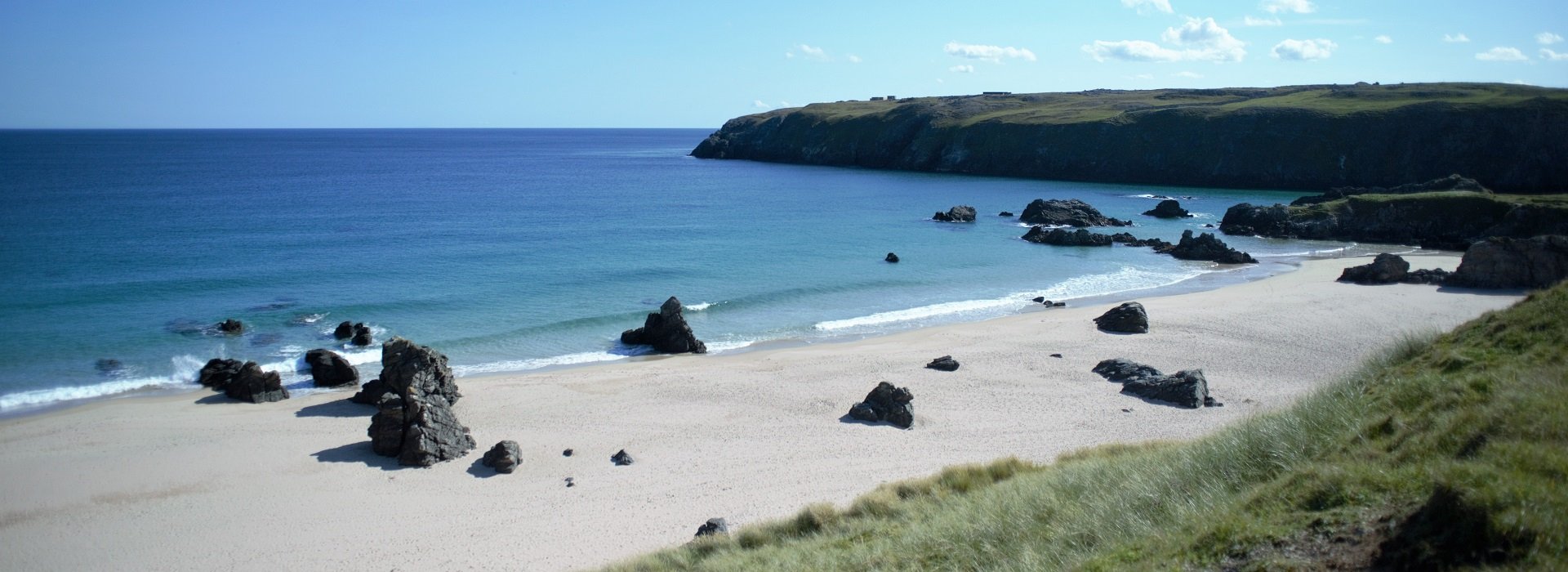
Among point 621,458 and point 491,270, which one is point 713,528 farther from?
point 491,270

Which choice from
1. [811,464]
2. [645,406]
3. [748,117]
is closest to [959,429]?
[811,464]

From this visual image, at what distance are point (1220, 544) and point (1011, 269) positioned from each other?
3976cm

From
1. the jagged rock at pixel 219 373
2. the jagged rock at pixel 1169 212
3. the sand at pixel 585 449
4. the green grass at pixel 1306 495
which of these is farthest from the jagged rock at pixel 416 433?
the jagged rock at pixel 1169 212

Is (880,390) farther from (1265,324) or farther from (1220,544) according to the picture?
(1265,324)

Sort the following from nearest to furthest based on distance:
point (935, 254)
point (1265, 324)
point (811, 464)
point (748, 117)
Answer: point (811, 464)
point (1265, 324)
point (935, 254)
point (748, 117)

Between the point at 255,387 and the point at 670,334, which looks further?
the point at 670,334

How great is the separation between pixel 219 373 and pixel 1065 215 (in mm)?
55065

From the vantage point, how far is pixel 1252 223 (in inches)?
2402

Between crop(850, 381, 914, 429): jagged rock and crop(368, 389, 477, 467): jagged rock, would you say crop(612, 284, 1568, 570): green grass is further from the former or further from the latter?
crop(368, 389, 477, 467): jagged rock

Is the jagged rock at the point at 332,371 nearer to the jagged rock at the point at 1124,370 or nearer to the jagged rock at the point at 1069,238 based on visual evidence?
the jagged rock at the point at 1124,370

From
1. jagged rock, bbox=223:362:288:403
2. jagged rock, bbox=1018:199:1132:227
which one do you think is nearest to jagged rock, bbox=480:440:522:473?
jagged rock, bbox=223:362:288:403

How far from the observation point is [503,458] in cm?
1797

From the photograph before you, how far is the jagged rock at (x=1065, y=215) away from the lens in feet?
211

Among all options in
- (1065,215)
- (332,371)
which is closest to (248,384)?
(332,371)
